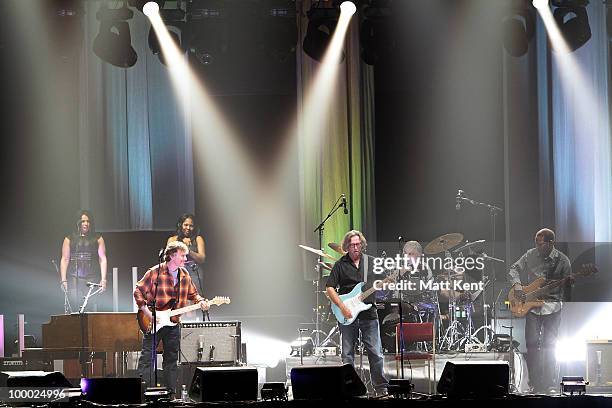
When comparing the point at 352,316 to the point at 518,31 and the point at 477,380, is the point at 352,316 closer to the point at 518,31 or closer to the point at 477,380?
the point at 477,380

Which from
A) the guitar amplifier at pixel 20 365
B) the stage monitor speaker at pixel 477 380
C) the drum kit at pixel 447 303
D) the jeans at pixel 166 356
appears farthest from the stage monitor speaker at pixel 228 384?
the drum kit at pixel 447 303

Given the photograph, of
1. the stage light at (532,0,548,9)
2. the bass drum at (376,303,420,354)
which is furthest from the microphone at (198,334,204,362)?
the stage light at (532,0,548,9)

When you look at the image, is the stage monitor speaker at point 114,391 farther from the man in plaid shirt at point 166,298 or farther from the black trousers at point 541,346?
the black trousers at point 541,346

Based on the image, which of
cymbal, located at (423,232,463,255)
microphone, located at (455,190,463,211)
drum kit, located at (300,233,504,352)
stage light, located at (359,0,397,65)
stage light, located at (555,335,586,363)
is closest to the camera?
stage light, located at (555,335,586,363)

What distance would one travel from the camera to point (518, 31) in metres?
12.8

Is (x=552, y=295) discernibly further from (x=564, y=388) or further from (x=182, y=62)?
(x=182, y=62)

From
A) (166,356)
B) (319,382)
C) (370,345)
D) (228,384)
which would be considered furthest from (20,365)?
(319,382)

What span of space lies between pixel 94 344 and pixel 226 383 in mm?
4677

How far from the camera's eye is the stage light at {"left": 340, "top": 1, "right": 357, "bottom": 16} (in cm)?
1277

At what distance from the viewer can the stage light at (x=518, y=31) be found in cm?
1273

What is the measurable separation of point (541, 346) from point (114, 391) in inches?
214

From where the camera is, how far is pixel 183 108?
13648mm

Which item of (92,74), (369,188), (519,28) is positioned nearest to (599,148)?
(519,28)

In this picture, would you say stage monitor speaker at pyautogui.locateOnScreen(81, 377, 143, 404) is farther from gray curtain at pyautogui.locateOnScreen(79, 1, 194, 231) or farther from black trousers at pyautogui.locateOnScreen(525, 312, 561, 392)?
gray curtain at pyautogui.locateOnScreen(79, 1, 194, 231)
